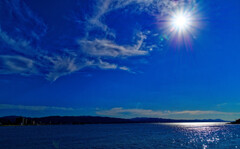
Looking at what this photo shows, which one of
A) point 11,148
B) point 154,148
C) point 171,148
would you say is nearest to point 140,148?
point 154,148

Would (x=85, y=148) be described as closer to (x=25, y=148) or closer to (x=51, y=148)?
(x=51, y=148)

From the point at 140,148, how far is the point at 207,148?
67.0ft

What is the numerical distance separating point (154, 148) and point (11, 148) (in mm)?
46050

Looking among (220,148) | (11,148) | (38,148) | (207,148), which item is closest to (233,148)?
(220,148)

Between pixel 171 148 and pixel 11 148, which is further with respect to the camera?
pixel 11 148

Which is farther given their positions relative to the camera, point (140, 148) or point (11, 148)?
point (11, 148)

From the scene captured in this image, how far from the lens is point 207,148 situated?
57000mm

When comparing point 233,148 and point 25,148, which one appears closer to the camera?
point 233,148

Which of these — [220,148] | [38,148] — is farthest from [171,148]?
[38,148]

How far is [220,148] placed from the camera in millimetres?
57125

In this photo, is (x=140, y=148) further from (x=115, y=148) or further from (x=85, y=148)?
(x=85, y=148)

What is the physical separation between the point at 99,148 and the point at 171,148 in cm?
2204

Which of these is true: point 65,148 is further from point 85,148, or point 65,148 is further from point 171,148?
point 171,148

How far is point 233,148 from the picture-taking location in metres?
56.4
